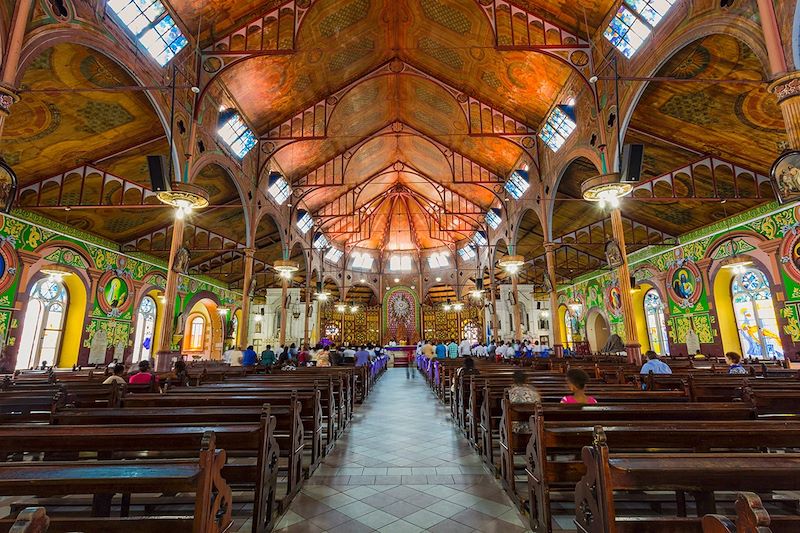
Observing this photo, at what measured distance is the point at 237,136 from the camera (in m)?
14.3

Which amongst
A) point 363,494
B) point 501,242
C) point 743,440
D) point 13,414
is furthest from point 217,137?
point 501,242

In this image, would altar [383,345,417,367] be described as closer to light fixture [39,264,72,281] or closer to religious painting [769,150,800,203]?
light fixture [39,264,72,281]

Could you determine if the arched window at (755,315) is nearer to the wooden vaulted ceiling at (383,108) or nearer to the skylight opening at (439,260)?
the wooden vaulted ceiling at (383,108)

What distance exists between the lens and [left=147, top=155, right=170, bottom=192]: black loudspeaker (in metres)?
7.84

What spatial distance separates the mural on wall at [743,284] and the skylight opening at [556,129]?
6577 millimetres

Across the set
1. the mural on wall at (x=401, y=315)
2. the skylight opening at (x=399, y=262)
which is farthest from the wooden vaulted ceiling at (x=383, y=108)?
the mural on wall at (x=401, y=315)

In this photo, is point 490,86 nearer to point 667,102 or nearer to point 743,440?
point 667,102

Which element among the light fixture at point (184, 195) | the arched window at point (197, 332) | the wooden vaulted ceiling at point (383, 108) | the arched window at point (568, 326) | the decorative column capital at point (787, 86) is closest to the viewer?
the decorative column capital at point (787, 86)

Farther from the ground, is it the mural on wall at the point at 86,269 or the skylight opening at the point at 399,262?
the skylight opening at the point at 399,262

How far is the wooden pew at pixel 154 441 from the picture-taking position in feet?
8.73

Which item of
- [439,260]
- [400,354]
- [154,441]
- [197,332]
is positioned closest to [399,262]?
[439,260]

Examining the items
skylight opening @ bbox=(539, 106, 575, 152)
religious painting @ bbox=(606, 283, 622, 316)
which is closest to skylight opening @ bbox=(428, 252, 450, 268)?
religious painting @ bbox=(606, 283, 622, 316)

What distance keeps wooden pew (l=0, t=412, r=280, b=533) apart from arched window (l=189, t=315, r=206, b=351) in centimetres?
2509

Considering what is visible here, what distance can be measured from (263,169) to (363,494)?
15.1 m
